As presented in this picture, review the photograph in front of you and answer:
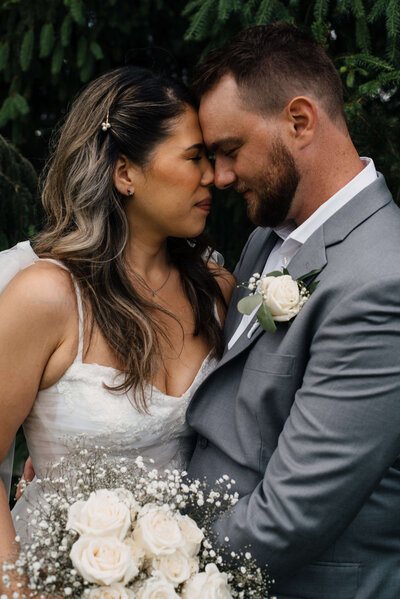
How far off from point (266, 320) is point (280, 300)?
0.09 metres

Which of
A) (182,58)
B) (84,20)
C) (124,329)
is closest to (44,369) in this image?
(124,329)

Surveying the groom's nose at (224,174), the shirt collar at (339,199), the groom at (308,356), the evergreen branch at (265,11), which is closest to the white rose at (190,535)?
the groom at (308,356)

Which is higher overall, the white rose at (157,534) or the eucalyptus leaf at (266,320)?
the eucalyptus leaf at (266,320)

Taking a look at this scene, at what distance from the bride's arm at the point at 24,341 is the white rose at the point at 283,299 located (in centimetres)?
83

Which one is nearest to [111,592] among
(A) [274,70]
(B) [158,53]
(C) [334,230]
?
(C) [334,230]

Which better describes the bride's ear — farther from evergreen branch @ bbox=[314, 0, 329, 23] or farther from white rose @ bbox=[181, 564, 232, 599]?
white rose @ bbox=[181, 564, 232, 599]

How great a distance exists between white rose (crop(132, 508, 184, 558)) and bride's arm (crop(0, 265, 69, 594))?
719 mm

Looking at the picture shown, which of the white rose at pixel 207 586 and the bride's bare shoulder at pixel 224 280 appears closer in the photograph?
the white rose at pixel 207 586

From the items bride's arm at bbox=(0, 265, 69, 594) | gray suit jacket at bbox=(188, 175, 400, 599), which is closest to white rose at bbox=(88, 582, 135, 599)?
gray suit jacket at bbox=(188, 175, 400, 599)

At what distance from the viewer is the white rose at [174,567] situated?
1.89 metres

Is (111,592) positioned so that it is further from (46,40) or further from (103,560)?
(46,40)

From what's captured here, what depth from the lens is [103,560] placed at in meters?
1.79

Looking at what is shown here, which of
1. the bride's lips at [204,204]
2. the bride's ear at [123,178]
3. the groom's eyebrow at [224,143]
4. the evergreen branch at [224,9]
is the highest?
the evergreen branch at [224,9]

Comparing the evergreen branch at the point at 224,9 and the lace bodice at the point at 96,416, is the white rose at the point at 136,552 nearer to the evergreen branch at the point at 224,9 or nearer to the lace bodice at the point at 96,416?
the lace bodice at the point at 96,416
